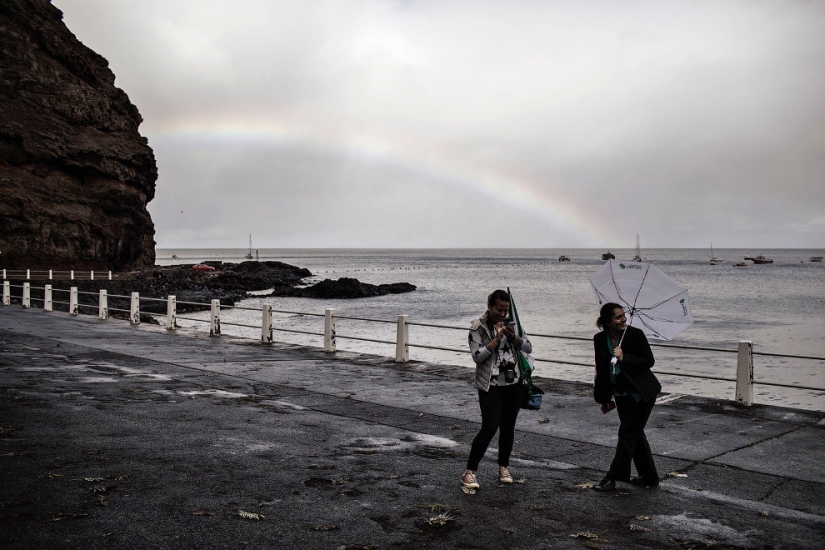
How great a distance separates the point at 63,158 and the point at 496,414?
79.9 m

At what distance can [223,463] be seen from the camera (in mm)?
7176

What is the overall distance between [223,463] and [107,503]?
1491 mm

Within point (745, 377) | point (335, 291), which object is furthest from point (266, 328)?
point (335, 291)

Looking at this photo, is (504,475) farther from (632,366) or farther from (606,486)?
(632,366)

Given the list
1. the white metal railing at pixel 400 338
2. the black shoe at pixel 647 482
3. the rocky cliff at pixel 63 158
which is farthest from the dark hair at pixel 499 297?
the rocky cliff at pixel 63 158

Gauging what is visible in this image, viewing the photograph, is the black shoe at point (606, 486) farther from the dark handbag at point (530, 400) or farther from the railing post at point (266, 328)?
the railing post at point (266, 328)

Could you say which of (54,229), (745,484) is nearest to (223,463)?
(745,484)

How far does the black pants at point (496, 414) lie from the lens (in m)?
6.38

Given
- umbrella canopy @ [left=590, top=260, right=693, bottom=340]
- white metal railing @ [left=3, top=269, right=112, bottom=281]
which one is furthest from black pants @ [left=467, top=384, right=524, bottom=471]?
white metal railing @ [left=3, top=269, right=112, bottom=281]

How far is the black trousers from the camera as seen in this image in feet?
21.4

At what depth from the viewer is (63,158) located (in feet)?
247

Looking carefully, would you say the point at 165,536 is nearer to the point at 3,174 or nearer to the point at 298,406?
→ the point at 298,406

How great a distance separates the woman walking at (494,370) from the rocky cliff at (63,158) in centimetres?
7061

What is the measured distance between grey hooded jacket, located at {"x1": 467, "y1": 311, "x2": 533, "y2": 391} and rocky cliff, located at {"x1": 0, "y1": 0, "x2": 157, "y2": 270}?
232ft
